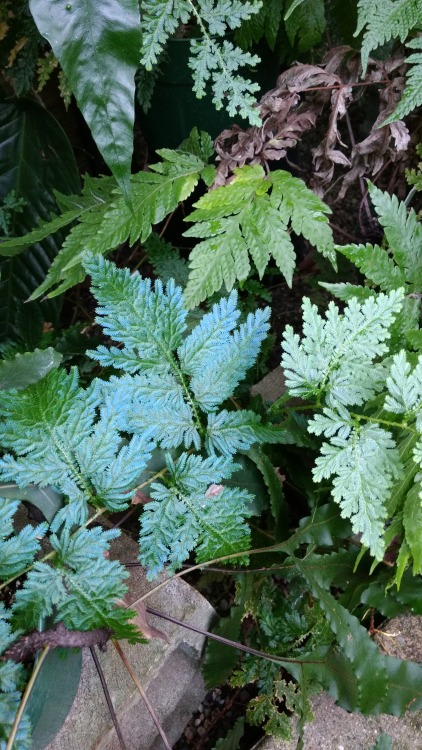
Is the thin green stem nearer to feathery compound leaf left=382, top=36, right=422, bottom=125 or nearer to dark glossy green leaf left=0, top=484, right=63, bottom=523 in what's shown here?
dark glossy green leaf left=0, top=484, right=63, bottom=523

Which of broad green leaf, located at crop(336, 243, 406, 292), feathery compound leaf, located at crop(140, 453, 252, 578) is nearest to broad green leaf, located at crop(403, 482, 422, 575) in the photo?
feathery compound leaf, located at crop(140, 453, 252, 578)

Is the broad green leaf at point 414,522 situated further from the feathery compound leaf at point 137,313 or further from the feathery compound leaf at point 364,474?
the feathery compound leaf at point 137,313

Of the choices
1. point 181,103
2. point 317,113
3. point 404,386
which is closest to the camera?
point 404,386

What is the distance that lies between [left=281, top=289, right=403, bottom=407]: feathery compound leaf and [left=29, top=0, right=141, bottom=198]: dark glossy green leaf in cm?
36

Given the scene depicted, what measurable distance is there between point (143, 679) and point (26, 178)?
124 centimetres

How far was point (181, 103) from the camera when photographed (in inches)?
61.6

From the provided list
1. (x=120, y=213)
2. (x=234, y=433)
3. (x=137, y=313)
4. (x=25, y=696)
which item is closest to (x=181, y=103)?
(x=120, y=213)

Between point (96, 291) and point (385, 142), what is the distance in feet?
2.39

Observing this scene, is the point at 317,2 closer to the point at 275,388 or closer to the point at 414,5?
the point at 414,5

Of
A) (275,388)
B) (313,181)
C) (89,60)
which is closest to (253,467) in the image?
(275,388)

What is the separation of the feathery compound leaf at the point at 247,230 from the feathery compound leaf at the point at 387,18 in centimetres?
24

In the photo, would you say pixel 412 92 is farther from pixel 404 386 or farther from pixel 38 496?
pixel 38 496

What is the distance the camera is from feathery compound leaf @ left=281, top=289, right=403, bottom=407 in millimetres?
876

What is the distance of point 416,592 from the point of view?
1086mm
